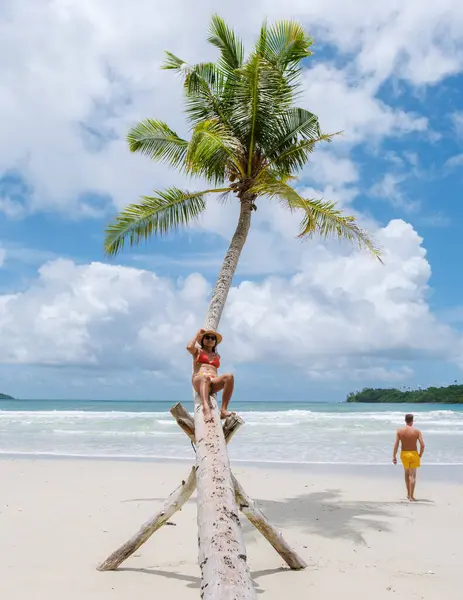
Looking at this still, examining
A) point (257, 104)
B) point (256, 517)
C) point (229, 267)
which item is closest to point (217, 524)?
point (256, 517)

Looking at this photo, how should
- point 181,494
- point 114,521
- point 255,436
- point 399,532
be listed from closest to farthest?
point 181,494 → point 399,532 → point 114,521 → point 255,436

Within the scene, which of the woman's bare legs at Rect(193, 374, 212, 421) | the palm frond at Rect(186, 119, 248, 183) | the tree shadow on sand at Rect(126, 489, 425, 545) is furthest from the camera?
the palm frond at Rect(186, 119, 248, 183)

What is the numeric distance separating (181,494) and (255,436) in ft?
63.8

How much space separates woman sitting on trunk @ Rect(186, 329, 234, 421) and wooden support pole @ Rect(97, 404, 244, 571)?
0.25m

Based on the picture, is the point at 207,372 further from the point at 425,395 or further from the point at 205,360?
the point at 425,395

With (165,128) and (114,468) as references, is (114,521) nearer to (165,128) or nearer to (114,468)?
(114,468)

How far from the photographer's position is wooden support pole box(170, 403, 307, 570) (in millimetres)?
6398

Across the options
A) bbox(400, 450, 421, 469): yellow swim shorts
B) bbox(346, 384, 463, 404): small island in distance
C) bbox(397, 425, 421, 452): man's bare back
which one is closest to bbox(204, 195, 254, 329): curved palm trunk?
bbox(397, 425, 421, 452): man's bare back

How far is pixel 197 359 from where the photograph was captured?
6.61 meters

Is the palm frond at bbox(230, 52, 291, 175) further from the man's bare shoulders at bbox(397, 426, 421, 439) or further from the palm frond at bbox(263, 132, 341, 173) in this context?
the man's bare shoulders at bbox(397, 426, 421, 439)

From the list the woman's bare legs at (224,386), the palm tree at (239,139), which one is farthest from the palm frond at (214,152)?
the woman's bare legs at (224,386)

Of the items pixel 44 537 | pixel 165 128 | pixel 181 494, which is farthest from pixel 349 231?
pixel 44 537

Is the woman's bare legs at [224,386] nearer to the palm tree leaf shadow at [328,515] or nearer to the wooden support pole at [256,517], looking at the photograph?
the wooden support pole at [256,517]

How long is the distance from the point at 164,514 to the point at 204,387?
1539 mm
